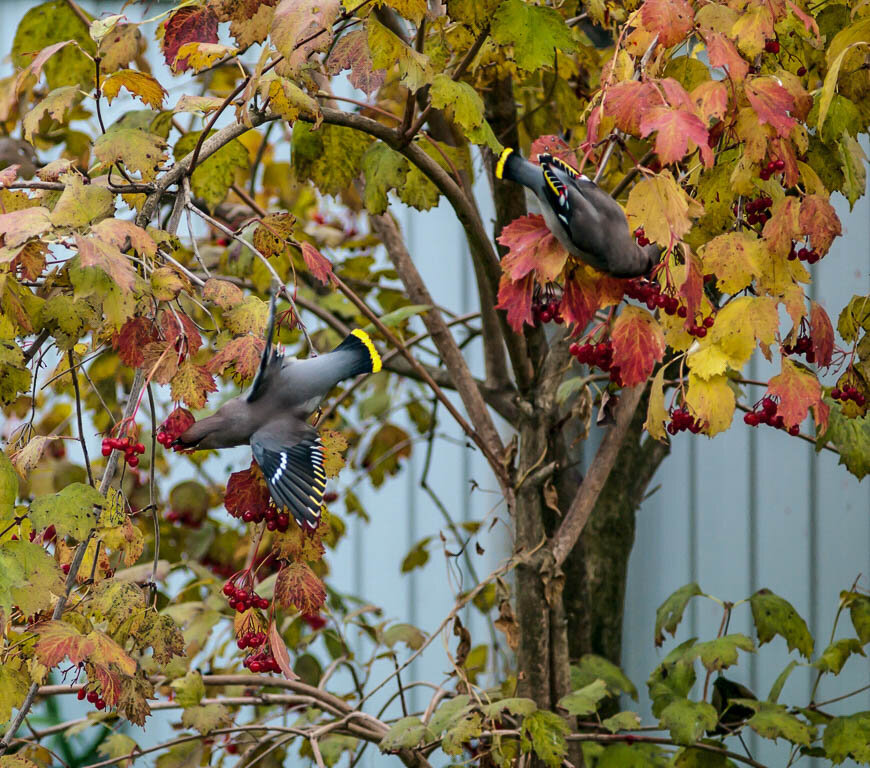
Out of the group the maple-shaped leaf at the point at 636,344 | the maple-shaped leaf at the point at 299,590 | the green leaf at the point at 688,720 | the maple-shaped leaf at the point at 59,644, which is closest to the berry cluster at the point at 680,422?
the maple-shaped leaf at the point at 636,344

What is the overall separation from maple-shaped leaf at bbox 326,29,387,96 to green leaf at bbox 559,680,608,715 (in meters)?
0.99

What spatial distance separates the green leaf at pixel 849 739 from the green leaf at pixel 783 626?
0.14m

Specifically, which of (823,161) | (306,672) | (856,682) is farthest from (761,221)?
(306,672)

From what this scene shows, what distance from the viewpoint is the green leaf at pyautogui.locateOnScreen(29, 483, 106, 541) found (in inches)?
44.7

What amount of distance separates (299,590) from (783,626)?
1.08m

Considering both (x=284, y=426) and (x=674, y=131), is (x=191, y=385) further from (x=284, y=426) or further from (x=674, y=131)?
(x=674, y=131)

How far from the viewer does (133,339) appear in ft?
3.76

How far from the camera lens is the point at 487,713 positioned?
5.35 feet

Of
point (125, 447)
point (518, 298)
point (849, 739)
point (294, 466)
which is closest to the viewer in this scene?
point (294, 466)

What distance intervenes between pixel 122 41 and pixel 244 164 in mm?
266

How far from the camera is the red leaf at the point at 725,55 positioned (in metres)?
1.20

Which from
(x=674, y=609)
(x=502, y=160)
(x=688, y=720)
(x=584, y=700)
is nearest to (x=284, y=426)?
(x=502, y=160)

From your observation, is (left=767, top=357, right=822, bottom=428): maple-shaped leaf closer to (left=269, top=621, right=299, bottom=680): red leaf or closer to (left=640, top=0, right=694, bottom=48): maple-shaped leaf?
(left=640, top=0, right=694, bottom=48): maple-shaped leaf

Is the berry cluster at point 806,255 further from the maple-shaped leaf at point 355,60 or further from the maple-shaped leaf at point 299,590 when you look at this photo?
the maple-shaped leaf at point 299,590
